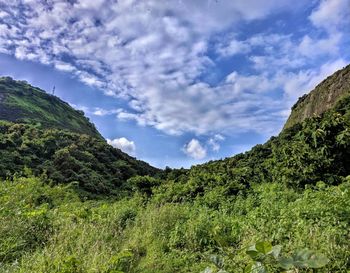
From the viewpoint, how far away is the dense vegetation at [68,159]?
3013 cm

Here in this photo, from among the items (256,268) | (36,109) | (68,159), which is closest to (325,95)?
(68,159)

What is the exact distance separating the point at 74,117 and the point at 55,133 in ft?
105

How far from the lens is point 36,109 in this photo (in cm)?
6094

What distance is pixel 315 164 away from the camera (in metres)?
11.2

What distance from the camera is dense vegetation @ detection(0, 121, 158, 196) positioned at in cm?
3013

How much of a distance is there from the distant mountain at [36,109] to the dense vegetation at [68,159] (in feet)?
32.3

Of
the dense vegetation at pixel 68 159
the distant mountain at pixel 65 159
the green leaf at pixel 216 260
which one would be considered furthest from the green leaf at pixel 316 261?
the dense vegetation at pixel 68 159

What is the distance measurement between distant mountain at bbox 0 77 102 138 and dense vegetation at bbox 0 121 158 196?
32.3 feet

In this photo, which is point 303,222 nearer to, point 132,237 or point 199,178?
point 132,237

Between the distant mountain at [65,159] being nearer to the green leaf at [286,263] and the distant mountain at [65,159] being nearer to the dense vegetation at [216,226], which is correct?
the dense vegetation at [216,226]

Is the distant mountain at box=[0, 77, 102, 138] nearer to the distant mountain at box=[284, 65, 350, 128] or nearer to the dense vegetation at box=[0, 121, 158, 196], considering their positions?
the dense vegetation at box=[0, 121, 158, 196]

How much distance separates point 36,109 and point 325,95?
48.8 m

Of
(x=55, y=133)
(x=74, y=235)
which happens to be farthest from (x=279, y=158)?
(x=55, y=133)

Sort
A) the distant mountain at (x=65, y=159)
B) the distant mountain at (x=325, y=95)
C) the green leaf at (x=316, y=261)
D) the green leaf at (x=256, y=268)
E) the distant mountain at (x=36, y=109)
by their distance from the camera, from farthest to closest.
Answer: the distant mountain at (x=36, y=109) → the distant mountain at (x=65, y=159) → the distant mountain at (x=325, y=95) → the green leaf at (x=256, y=268) → the green leaf at (x=316, y=261)
